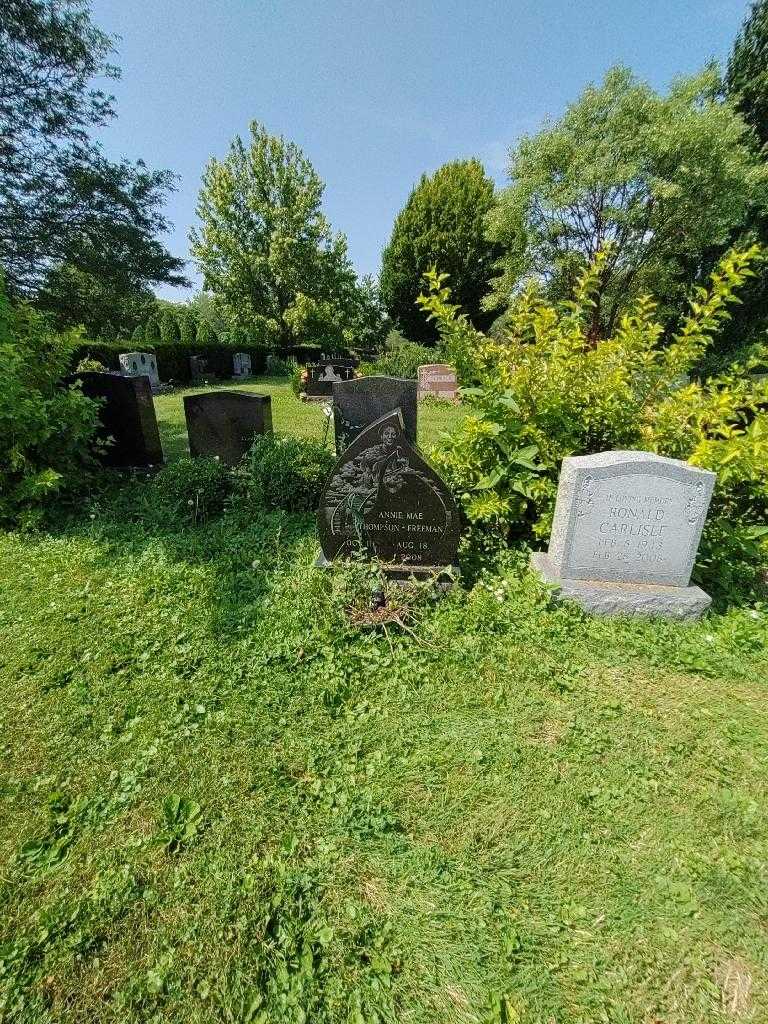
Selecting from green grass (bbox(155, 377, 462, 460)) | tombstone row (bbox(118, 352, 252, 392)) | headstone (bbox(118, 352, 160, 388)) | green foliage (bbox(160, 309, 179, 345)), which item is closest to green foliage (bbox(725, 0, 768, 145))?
green grass (bbox(155, 377, 462, 460))

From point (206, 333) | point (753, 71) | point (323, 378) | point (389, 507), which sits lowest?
point (389, 507)

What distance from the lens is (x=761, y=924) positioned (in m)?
1.59

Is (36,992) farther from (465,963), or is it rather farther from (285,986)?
(465,963)

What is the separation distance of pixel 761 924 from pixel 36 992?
2470 mm

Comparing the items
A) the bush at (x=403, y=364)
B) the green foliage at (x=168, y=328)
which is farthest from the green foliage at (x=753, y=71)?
the green foliage at (x=168, y=328)

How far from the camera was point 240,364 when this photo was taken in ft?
82.5

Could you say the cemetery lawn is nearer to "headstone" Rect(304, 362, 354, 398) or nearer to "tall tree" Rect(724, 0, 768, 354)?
"headstone" Rect(304, 362, 354, 398)

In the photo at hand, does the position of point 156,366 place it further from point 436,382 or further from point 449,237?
point 449,237

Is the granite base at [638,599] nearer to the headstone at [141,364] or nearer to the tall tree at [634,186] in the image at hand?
the tall tree at [634,186]

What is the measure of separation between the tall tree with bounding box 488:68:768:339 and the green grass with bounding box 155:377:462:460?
651 centimetres

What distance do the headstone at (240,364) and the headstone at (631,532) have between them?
82.4ft

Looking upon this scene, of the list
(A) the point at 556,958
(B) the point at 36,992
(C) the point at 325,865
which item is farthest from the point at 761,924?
(B) the point at 36,992

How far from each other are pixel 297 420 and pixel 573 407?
7.82 metres

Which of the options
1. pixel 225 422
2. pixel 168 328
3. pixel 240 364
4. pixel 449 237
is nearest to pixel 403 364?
pixel 449 237
